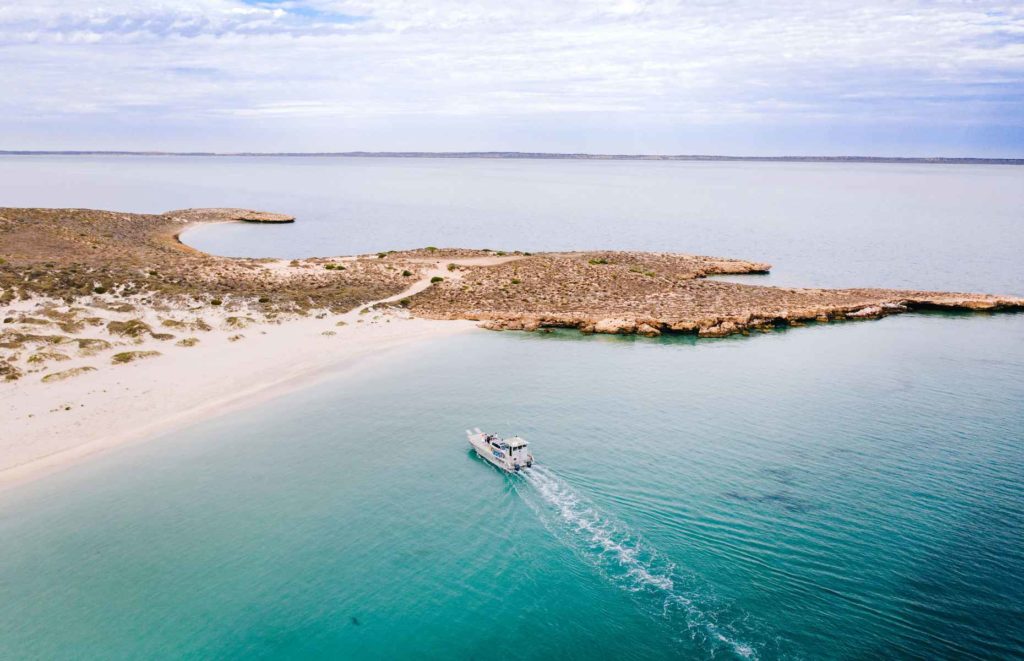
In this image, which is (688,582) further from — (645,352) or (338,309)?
(338,309)

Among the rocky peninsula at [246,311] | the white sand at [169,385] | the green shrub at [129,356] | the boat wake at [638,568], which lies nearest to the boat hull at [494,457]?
the boat wake at [638,568]

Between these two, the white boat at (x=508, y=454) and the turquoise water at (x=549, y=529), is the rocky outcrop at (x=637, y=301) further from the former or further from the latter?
the white boat at (x=508, y=454)

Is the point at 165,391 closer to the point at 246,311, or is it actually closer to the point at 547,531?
the point at 246,311

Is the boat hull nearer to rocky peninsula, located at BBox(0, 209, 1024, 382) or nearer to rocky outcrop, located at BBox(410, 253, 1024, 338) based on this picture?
rocky outcrop, located at BBox(410, 253, 1024, 338)

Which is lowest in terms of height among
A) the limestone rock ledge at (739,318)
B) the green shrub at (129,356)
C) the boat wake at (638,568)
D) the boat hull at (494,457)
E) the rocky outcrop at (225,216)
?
the boat wake at (638,568)

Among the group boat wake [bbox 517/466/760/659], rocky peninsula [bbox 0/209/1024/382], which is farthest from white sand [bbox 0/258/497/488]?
boat wake [bbox 517/466/760/659]

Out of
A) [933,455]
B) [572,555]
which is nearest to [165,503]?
[572,555]

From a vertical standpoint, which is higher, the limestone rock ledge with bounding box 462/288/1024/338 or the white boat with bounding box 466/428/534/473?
the limestone rock ledge with bounding box 462/288/1024/338
